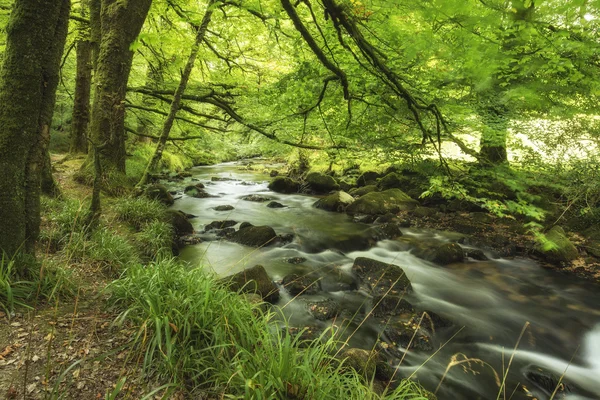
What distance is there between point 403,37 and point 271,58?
7175 millimetres

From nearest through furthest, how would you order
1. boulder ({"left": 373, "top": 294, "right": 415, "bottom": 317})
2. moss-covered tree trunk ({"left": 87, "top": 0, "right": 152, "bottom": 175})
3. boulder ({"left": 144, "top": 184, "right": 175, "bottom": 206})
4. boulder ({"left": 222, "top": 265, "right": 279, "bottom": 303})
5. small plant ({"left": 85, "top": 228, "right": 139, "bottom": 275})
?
small plant ({"left": 85, "top": 228, "right": 139, "bottom": 275}) < boulder ({"left": 222, "top": 265, "right": 279, "bottom": 303}) < boulder ({"left": 373, "top": 294, "right": 415, "bottom": 317}) < moss-covered tree trunk ({"left": 87, "top": 0, "right": 152, "bottom": 175}) < boulder ({"left": 144, "top": 184, "right": 175, "bottom": 206})

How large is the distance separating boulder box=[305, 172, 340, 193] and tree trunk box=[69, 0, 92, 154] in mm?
10042

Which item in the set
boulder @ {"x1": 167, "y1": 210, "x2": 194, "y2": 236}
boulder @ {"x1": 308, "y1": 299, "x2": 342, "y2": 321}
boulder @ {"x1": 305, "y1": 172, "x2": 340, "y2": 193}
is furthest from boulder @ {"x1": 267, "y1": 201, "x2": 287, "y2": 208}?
boulder @ {"x1": 308, "y1": 299, "x2": 342, "y2": 321}

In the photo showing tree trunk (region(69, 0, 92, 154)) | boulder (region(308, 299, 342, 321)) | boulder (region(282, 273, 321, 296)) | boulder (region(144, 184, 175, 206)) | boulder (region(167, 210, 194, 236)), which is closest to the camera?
boulder (region(308, 299, 342, 321))

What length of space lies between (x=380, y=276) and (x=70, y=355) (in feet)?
16.8

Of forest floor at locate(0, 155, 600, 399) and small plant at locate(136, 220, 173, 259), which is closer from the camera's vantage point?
forest floor at locate(0, 155, 600, 399)

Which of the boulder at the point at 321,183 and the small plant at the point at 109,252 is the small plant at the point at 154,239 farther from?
the boulder at the point at 321,183

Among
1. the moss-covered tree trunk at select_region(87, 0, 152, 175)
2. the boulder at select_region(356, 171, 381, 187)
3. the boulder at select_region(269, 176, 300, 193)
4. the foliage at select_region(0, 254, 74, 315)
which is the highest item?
the moss-covered tree trunk at select_region(87, 0, 152, 175)

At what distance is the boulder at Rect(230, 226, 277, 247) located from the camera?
27.6 ft

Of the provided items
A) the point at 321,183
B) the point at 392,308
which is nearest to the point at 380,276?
the point at 392,308

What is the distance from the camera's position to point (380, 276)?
637 centimetres

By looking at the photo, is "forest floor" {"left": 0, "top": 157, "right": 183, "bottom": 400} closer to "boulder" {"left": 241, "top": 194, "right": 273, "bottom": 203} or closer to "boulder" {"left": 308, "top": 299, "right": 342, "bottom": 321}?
"boulder" {"left": 308, "top": 299, "right": 342, "bottom": 321}

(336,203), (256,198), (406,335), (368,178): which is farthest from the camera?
(368,178)

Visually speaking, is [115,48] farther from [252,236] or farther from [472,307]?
[472,307]
